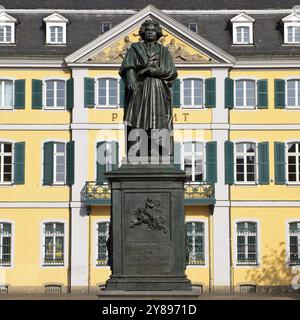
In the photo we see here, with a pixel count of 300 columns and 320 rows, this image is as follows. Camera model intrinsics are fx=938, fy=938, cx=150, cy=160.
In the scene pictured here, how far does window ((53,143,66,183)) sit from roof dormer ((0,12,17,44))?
5320mm

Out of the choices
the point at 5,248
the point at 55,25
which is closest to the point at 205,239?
the point at 5,248

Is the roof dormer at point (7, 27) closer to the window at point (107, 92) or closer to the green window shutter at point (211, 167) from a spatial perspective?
the window at point (107, 92)

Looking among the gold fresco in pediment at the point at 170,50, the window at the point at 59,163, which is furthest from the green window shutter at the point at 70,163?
the gold fresco in pediment at the point at 170,50

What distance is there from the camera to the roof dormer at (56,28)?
4062 centimetres

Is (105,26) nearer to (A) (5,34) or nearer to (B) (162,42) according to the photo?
(B) (162,42)

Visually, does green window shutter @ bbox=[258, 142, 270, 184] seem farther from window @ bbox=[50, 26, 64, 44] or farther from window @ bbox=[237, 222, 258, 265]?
window @ bbox=[50, 26, 64, 44]

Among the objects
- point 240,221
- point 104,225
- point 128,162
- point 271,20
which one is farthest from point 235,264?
point 128,162

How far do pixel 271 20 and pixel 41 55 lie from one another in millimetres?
10270

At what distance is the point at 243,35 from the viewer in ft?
134

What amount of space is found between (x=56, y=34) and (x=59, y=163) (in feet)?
19.3

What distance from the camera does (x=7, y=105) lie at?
129 ft

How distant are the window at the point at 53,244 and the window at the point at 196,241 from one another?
5.22 m

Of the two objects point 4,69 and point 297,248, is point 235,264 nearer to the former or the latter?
point 297,248
